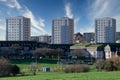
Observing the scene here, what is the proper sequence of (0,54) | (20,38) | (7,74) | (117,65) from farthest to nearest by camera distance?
(20,38) < (0,54) < (117,65) < (7,74)

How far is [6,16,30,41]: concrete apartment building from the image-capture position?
167 meters

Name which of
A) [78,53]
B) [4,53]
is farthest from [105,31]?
[4,53]

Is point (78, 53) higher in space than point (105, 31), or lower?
lower

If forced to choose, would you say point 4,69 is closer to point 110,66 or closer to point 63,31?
point 110,66

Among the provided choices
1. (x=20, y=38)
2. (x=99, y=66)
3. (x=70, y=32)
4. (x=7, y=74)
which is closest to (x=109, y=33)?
(x=70, y=32)

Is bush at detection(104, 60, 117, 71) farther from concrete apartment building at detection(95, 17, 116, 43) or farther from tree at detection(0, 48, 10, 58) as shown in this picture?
concrete apartment building at detection(95, 17, 116, 43)

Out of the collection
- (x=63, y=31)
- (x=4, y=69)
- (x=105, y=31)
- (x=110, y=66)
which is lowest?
(x=4, y=69)

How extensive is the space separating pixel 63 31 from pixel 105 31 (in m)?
25.2

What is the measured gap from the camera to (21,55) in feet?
335

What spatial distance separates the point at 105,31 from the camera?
17662cm

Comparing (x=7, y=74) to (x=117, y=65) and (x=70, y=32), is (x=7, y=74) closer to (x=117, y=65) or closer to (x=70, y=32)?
(x=117, y=65)

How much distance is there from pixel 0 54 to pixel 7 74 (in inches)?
2212

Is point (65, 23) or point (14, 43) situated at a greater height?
point (65, 23)

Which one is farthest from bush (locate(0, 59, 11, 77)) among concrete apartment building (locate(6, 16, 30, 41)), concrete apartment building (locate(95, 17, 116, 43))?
concrete apartment building (locate(95, 17, 116, 43))
